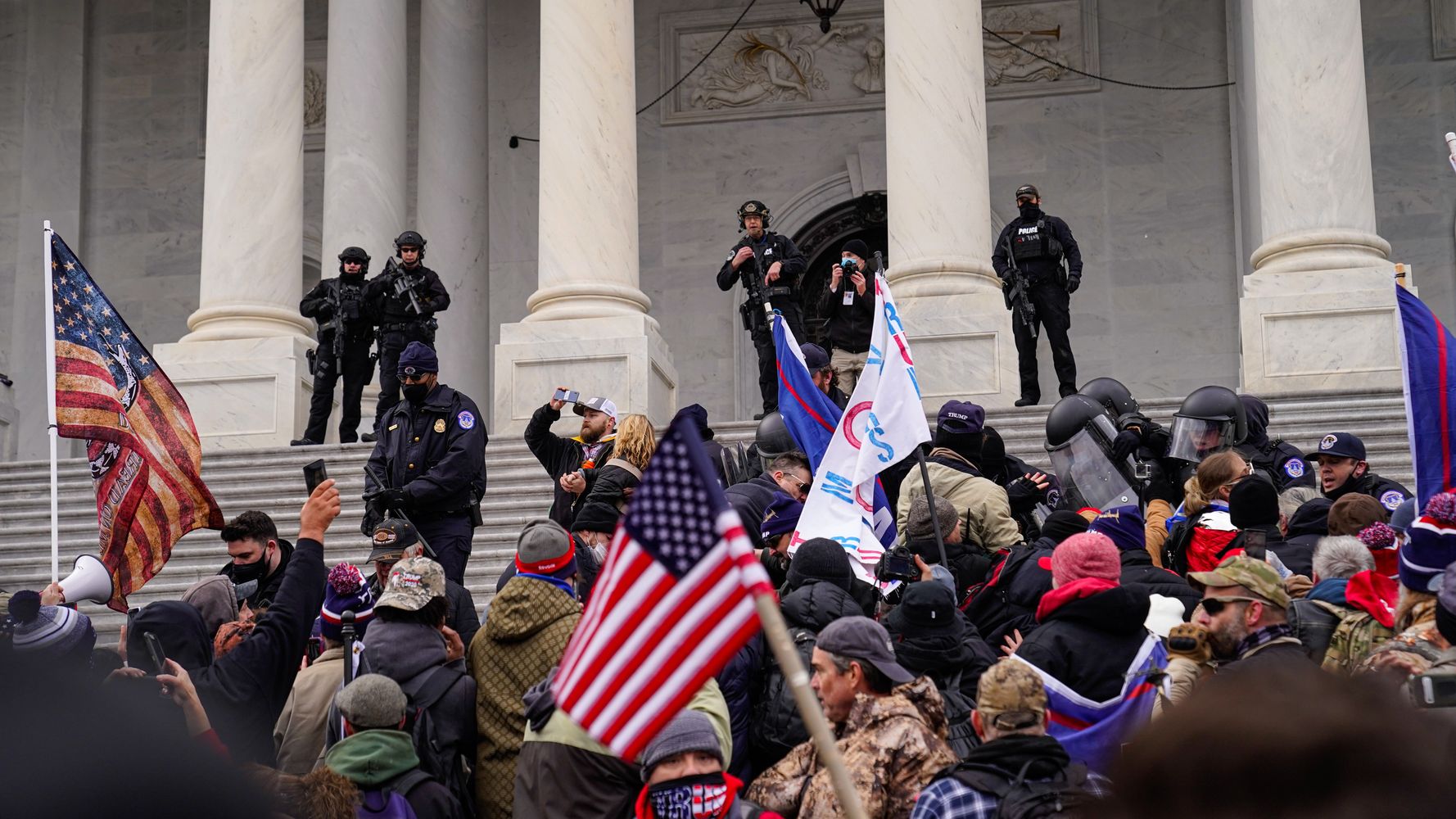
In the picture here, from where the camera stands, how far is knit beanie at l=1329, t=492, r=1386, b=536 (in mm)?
6441

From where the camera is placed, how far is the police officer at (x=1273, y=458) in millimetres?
9258

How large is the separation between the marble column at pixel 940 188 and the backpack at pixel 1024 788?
10685mm

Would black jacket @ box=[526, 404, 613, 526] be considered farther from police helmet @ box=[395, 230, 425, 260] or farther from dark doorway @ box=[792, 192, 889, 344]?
dark doorway @ box=[792, 192, 889, 344]

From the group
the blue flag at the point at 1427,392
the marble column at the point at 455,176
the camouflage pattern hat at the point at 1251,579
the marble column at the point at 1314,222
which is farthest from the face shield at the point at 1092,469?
the marble column at the point at 455,176

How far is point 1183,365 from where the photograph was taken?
20344 millimetres

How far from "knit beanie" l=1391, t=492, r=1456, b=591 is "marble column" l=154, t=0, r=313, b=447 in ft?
39.4

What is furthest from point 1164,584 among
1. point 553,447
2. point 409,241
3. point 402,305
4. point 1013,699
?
point 402,305

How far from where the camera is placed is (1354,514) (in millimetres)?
6453

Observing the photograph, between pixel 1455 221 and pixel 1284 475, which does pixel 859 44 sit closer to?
pixel 1455 221

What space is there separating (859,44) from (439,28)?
5080mm

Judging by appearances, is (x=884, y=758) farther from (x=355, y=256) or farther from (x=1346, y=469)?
(x=355, y=256)

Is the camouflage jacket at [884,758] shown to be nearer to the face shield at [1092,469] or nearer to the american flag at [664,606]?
the american flag at [664,606]

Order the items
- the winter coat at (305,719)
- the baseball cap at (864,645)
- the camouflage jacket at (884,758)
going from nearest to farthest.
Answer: the camouflage jacket at (884,758), the baseball cap at (864,645), the winter coat at (305,719)

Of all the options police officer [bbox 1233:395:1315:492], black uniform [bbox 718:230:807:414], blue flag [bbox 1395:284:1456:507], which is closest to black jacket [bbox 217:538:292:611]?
police officer [bbox 1233:395:1315:492]
